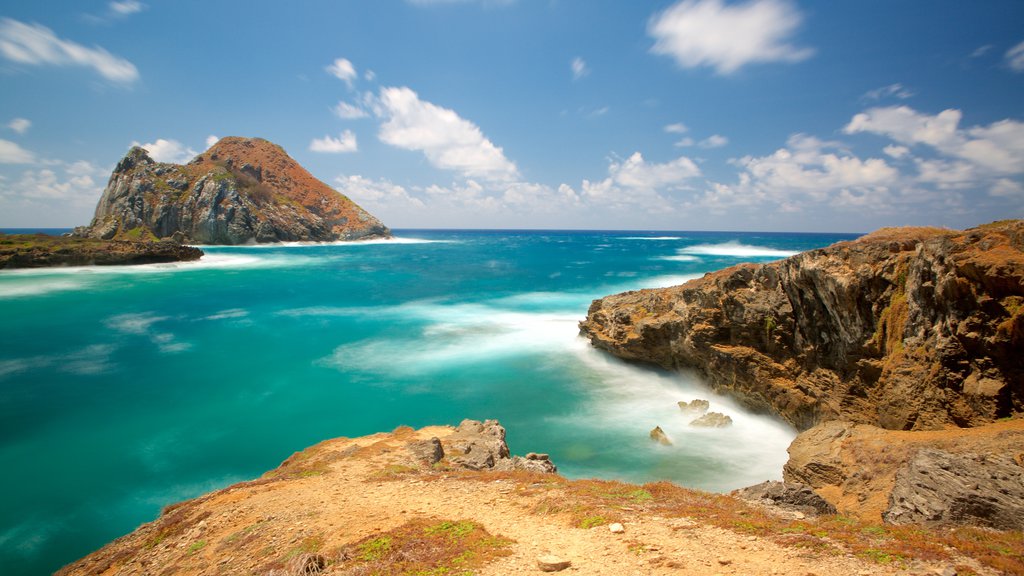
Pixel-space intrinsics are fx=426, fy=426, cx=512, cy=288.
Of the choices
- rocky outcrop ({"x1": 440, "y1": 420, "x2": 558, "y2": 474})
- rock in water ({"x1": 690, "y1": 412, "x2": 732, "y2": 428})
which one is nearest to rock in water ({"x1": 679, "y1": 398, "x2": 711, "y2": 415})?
rock in water ({"x1": 690, "y1": 412, "x2": 732, "y2": 428})

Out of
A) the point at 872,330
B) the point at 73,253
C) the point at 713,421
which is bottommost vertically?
the point at 713,421

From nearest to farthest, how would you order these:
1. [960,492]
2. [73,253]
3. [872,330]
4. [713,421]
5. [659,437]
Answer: [960,492], [872,330], [659,437], [713,421], [73,253]

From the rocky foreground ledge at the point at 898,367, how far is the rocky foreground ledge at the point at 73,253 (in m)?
94.8

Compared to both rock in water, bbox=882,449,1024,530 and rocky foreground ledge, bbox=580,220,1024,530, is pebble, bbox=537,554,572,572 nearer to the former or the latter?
rock in water, bbox=882,449,1024,530

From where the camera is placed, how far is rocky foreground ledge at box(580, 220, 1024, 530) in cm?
873

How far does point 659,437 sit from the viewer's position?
59.4ft

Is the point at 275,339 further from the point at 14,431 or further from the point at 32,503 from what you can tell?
the point at 32,503

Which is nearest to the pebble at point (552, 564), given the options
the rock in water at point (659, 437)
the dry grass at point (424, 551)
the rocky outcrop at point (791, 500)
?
the dry grass at point (424, 551)

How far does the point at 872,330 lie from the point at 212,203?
134883mm

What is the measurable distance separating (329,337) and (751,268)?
30.3m

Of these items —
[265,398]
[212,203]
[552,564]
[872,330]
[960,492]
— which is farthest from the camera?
[212,203]

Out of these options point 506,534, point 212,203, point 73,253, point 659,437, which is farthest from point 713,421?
point 212,203

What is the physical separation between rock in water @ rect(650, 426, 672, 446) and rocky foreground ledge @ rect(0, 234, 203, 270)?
92.9m

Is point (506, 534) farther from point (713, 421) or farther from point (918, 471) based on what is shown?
point (713, 421)
